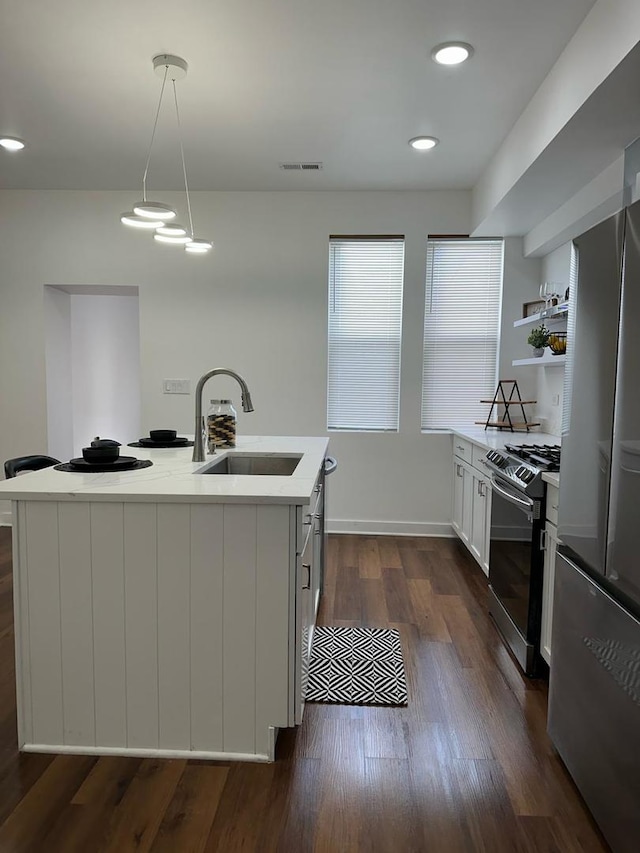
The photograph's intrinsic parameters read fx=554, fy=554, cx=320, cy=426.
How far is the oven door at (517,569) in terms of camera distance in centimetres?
236

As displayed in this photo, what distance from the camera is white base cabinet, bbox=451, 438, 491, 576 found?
333 cm

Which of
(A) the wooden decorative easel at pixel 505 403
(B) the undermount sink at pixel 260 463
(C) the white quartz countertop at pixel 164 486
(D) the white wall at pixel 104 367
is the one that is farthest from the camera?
(D) the white wall at pixel 104 367

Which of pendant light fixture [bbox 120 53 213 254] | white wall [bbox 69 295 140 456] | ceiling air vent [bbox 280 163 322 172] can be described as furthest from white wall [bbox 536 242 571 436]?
white wall [bbox 69 295 140 456]

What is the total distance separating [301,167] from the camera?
384 cm

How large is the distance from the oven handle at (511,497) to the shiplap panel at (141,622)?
1.53 metres

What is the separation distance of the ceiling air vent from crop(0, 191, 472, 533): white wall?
1.64 feet

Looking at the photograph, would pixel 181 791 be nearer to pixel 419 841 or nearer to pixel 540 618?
pixel 419 841

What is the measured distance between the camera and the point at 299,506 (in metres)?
1.79

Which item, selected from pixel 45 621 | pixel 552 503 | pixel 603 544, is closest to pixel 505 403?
pixel 552 503

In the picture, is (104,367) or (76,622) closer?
→ (76,622)

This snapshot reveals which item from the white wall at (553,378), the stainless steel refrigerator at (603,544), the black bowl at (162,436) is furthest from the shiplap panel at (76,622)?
the white wall at (553,378)

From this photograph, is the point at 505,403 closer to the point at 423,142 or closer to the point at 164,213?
the point at 423,142

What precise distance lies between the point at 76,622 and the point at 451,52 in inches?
108

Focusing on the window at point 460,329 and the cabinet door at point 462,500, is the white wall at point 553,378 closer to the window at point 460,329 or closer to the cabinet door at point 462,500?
the window at point 460,329
